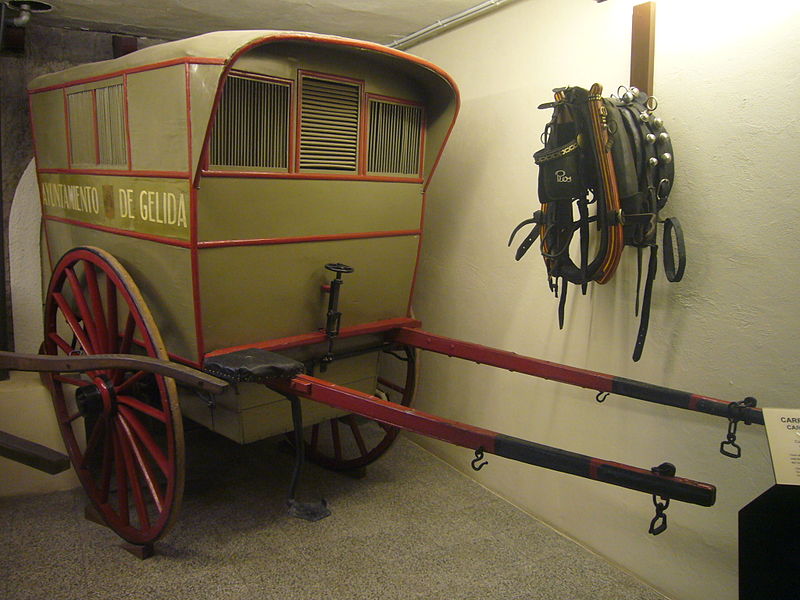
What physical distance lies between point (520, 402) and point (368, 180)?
1258mm

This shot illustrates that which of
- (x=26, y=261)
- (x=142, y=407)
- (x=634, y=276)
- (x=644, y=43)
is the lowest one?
(x=142, y=407)

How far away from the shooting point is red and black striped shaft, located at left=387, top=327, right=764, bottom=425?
1978mm

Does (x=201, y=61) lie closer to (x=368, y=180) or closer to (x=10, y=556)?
(x=368, y=180)

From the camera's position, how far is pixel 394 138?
2760 millimetres

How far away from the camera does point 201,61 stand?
2.08 m

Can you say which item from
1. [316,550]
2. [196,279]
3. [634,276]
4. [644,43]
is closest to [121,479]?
[316,550]

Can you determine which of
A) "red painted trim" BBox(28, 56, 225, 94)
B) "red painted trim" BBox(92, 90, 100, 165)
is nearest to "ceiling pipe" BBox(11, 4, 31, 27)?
"red painted trim" BBox(28, 56, 225, 94)

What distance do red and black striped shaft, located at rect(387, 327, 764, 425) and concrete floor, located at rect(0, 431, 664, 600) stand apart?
0.83 metres

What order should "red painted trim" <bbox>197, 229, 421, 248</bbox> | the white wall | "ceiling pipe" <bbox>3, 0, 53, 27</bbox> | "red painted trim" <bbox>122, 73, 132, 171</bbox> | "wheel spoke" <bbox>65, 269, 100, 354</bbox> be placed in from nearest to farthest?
the white wall → "red painted trim" <bbox>197, 229, 421, 248</bbox> → "red painted trim" <bbox>122, 73, 132, 171</bbox> → "wheel spoke" <bbox>65, 269, 100, 354</bbox> → "ceiling pipe" <bbox>3, 0, 53, 27</bbox>

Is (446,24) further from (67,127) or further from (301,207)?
(67,127)

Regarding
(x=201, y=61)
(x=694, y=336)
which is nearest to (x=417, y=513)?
(x=694, y=336)

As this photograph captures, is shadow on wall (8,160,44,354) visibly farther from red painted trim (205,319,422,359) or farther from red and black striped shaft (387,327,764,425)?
red and black striped shaft (387,327,764,425)

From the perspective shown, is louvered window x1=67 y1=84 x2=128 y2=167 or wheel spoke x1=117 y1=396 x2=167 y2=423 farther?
louvered window x1=67 y1=84 x2=128 y2=167

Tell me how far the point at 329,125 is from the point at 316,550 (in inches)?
67.8
